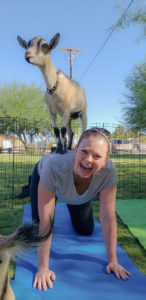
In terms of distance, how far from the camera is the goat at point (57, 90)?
268 centimetres

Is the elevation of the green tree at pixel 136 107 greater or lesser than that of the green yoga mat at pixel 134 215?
greater

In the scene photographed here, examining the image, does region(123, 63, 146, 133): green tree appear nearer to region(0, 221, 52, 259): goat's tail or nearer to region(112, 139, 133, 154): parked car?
region(112, 139, 133, 154): parked car

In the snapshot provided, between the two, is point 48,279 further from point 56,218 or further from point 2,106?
point 2,106

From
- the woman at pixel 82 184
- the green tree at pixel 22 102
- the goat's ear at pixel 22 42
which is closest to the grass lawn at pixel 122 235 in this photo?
the woman at pixel 82 184

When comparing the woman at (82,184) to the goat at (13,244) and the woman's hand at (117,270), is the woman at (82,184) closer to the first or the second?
the woman's hand at (117,270)

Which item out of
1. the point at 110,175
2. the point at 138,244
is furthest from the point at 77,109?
the point at 138,244

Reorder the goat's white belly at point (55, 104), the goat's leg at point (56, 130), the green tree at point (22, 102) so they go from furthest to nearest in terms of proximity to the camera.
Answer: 1. the green tree at point (22, 102)
2. the goat's leg at point (56, 130)
3. the goat's white belly at point (55, 104)

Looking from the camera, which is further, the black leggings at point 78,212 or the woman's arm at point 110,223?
the black leggings at point 78,212

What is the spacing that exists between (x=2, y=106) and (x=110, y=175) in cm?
2553

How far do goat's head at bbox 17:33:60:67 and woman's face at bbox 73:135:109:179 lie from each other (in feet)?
4.59

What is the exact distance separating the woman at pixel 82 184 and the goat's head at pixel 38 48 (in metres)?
1.28

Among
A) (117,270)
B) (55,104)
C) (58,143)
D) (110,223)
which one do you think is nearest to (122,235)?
(117,270)

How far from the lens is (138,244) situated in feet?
9.04

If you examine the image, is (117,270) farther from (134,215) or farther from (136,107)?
(136,107)
